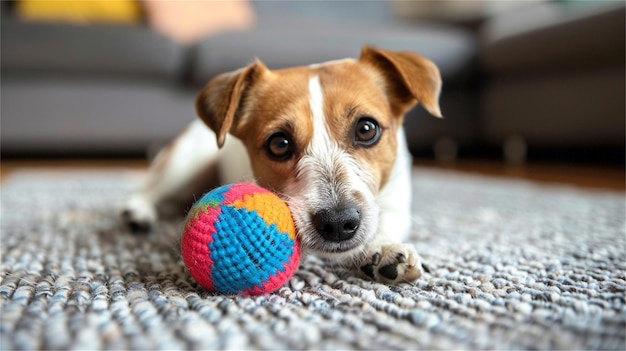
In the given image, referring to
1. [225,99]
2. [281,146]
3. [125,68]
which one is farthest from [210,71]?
[281,146]

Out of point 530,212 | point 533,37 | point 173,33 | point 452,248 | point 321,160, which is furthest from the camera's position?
point 173,33

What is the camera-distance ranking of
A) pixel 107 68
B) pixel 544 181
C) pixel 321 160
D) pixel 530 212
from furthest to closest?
pixel 107 68 < pixel 544 181 < pixel 530 212 < pixel 321 160

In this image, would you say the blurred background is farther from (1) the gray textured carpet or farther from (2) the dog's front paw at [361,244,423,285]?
(2) the dog's front paw at [361,244,423,285]

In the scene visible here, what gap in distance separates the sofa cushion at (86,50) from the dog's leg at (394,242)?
2.53m

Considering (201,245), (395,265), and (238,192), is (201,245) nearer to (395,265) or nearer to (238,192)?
(238,192)

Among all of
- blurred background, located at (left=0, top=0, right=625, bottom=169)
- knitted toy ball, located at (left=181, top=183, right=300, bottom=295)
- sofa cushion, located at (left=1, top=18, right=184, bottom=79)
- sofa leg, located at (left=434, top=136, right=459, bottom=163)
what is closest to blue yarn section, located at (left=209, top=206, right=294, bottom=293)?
A: knitted toy ball, located at (left=181, top=183, right=300, bottom=295)

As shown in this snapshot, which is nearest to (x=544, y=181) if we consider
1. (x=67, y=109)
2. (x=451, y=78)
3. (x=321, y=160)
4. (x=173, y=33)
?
(x=451, y=78)

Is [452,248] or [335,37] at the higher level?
[335,37]

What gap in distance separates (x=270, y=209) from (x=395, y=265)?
10.7 inches

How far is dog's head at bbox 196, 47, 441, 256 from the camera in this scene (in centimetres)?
117

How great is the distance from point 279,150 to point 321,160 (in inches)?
4.9

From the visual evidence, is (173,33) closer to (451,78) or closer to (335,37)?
(335,37)

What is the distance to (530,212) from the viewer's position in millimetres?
2004

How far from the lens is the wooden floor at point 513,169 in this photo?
2891mm
